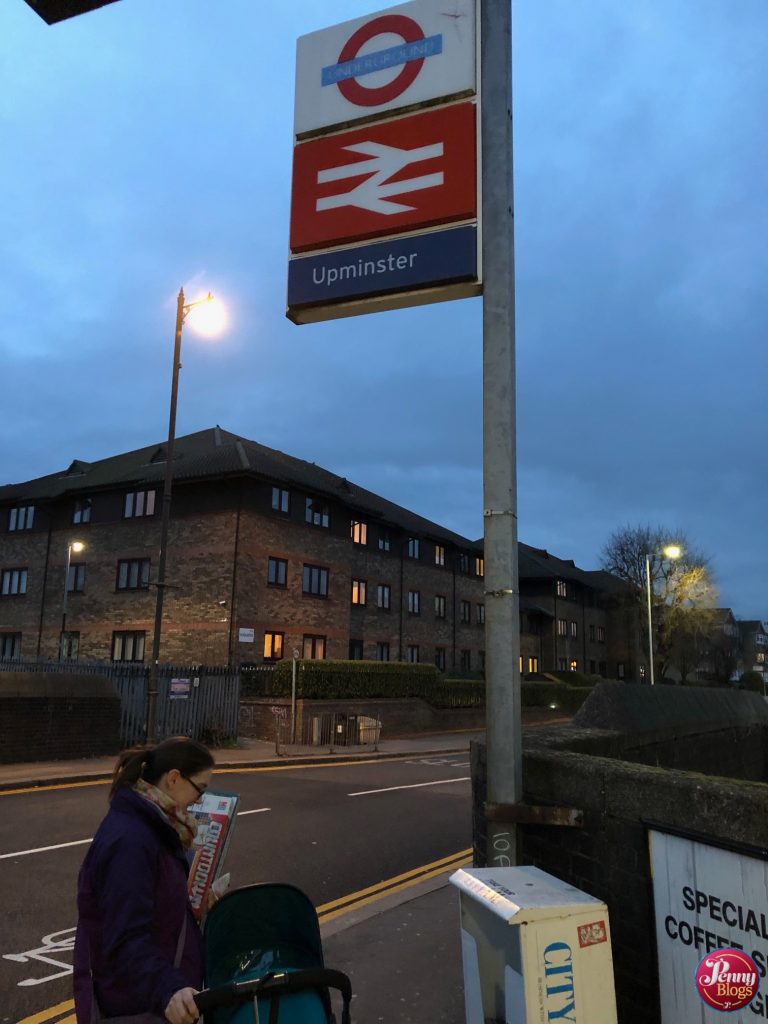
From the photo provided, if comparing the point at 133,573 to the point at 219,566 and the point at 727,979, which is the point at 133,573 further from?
the point at 727,979

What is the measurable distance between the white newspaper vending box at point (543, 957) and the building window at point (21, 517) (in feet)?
127

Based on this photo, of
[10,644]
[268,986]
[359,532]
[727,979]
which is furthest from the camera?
[359,532]

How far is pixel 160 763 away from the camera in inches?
111

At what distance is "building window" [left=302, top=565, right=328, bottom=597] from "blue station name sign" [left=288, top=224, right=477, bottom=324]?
93.9ft

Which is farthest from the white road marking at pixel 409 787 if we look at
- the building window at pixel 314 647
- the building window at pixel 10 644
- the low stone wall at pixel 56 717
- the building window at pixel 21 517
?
the building window at pixel 21 517

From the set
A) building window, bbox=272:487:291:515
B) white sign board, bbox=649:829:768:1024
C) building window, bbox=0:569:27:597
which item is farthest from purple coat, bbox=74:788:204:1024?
building window, bbox=0:569:27:597

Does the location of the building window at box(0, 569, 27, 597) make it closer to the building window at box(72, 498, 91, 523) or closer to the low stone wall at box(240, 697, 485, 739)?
the building window at box(72, 498, 91, 523)

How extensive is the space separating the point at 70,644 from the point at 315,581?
36.7 feet

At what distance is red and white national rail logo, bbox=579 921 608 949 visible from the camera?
2645 mm

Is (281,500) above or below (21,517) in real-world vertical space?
below

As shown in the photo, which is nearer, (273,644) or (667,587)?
(273,644)

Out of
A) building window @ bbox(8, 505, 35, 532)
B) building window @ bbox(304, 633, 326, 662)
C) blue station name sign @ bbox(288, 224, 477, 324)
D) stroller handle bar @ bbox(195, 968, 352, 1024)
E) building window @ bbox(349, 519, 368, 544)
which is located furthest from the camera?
building window @ bbox(349, 519, 368, 544)

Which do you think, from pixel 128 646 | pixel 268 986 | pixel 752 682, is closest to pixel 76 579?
pixel 128 646

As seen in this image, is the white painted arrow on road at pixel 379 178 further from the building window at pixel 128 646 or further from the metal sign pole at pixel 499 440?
the building window at pixel 128 646
